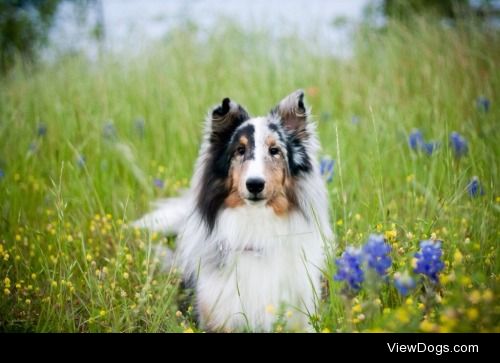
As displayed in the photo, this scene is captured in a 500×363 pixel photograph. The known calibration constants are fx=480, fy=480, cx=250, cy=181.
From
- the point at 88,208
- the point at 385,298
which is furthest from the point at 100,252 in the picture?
the point at 385,298

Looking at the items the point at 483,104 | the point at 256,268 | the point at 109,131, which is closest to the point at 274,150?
the point at 256,268

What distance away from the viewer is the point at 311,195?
311 cm

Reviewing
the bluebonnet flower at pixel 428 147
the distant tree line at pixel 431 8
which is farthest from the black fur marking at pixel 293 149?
the distant tree line at pixel 431 8

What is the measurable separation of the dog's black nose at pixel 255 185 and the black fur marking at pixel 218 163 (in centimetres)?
31

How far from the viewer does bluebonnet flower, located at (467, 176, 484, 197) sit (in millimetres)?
3156

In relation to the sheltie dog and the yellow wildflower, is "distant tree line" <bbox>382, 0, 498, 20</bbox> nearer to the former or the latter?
the sheltie dog

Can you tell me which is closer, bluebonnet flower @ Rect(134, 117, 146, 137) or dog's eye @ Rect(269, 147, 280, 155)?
dog's eye @ Rect(269, 147, 280, 155)

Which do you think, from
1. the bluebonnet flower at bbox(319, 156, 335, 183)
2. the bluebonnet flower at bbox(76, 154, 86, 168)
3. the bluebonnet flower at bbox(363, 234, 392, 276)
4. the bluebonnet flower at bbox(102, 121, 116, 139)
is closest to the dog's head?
the bluebonnet flower at bbox(319, 156, 335, 183)

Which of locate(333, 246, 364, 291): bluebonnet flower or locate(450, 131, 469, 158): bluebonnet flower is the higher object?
locate(450, 131, 469, 158): bluebonnet flower

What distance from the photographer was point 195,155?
4.82 metres

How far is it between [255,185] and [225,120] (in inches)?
22.5

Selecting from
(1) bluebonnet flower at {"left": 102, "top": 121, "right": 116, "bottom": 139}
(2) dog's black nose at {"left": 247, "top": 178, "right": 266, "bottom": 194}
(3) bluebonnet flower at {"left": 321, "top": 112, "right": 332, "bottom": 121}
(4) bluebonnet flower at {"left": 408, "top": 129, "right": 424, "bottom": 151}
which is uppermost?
(3) bluebonnet flower at {"left": 321, "top": 112, "right": 332, "bottom": 121}
